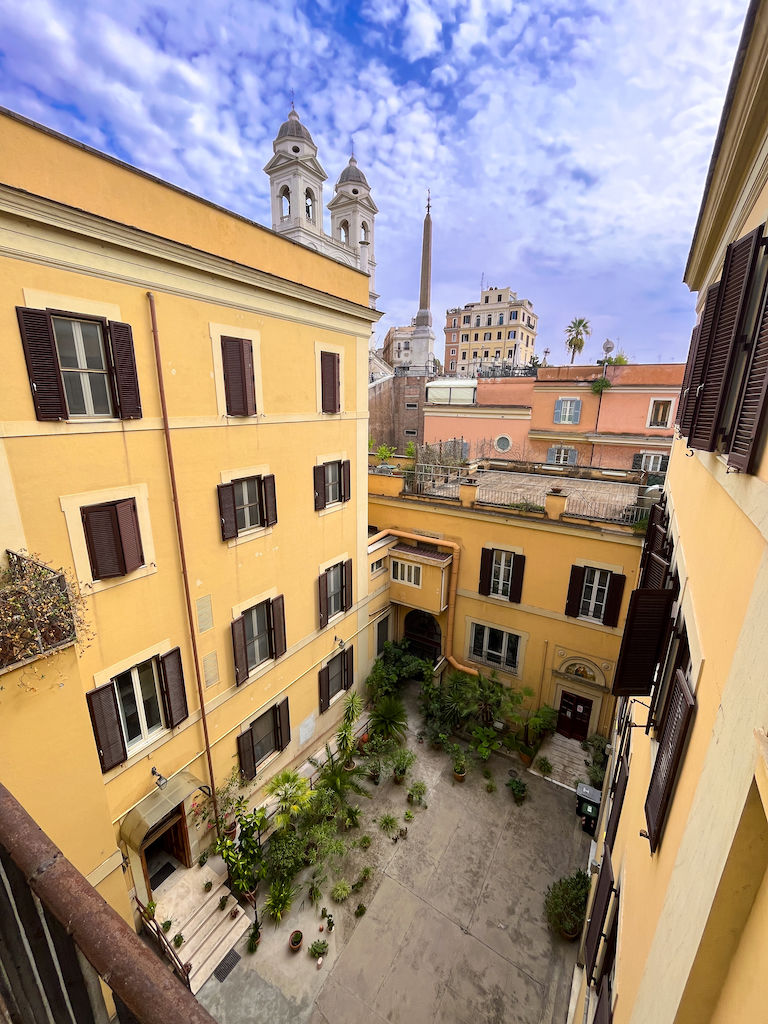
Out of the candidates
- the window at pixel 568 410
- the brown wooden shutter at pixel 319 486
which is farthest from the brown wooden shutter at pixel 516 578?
the window at pixel 568 410

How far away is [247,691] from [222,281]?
9172mm

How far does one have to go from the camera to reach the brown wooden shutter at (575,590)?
1340cm

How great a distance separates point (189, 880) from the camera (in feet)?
32.1

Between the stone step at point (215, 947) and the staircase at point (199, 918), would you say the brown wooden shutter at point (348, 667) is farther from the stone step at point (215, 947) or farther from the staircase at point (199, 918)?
the stone step at point (215, 947)

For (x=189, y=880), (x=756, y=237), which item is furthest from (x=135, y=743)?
(x=756, y=237)

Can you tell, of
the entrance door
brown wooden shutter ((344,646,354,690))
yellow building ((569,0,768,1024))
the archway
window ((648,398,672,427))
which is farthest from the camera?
window ((648,398,672,427))

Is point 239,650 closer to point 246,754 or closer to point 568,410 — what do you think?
point 246,754

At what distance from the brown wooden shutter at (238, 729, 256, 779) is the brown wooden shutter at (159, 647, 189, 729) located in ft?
7.23

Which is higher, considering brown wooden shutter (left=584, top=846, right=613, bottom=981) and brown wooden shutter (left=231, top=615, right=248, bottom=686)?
brown wooden shutter (left=231, top=615, right=248, bottom=686)

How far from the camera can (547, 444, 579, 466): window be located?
86.5ft

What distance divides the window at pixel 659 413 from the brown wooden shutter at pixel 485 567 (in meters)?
15.8

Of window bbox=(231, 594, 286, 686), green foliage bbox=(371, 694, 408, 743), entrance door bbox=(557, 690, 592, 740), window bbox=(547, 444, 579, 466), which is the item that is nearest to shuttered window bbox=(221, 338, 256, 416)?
window bbox=(231, 594, 286, 686)

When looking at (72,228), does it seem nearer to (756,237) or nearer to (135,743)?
(756,237)

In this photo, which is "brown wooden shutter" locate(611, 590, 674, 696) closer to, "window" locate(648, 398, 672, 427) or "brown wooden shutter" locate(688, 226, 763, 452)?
"brown wooden shutter" locate(688, 226, 763, 452)
